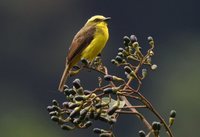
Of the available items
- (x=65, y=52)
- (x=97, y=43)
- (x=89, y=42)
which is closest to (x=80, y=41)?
(x=89, y=42)

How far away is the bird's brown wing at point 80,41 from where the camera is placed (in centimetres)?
827

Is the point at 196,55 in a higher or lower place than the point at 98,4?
lower

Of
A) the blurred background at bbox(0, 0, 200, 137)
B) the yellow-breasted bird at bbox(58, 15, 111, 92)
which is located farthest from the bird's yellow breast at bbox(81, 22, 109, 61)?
the blurred background at bbox(0, 0, 200, 137)

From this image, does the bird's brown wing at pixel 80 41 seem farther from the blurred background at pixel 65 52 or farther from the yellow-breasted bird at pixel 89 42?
the blurred background at pixel 65 52

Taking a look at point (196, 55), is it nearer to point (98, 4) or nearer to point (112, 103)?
point (98, 4)

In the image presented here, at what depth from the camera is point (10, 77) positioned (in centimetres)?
5197

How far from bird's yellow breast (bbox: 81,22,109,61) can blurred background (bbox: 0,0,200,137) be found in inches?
1104

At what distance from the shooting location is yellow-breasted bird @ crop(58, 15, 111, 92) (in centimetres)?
812

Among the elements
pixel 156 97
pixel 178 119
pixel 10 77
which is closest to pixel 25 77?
pixel 10 77

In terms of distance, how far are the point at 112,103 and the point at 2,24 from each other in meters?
53.3

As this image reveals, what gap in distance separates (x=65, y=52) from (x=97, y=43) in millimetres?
41460

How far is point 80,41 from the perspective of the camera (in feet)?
27.8

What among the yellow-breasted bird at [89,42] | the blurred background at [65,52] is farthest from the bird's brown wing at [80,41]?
the blurred background at [65,52]

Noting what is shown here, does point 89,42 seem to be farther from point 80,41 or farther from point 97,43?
point 97,43
